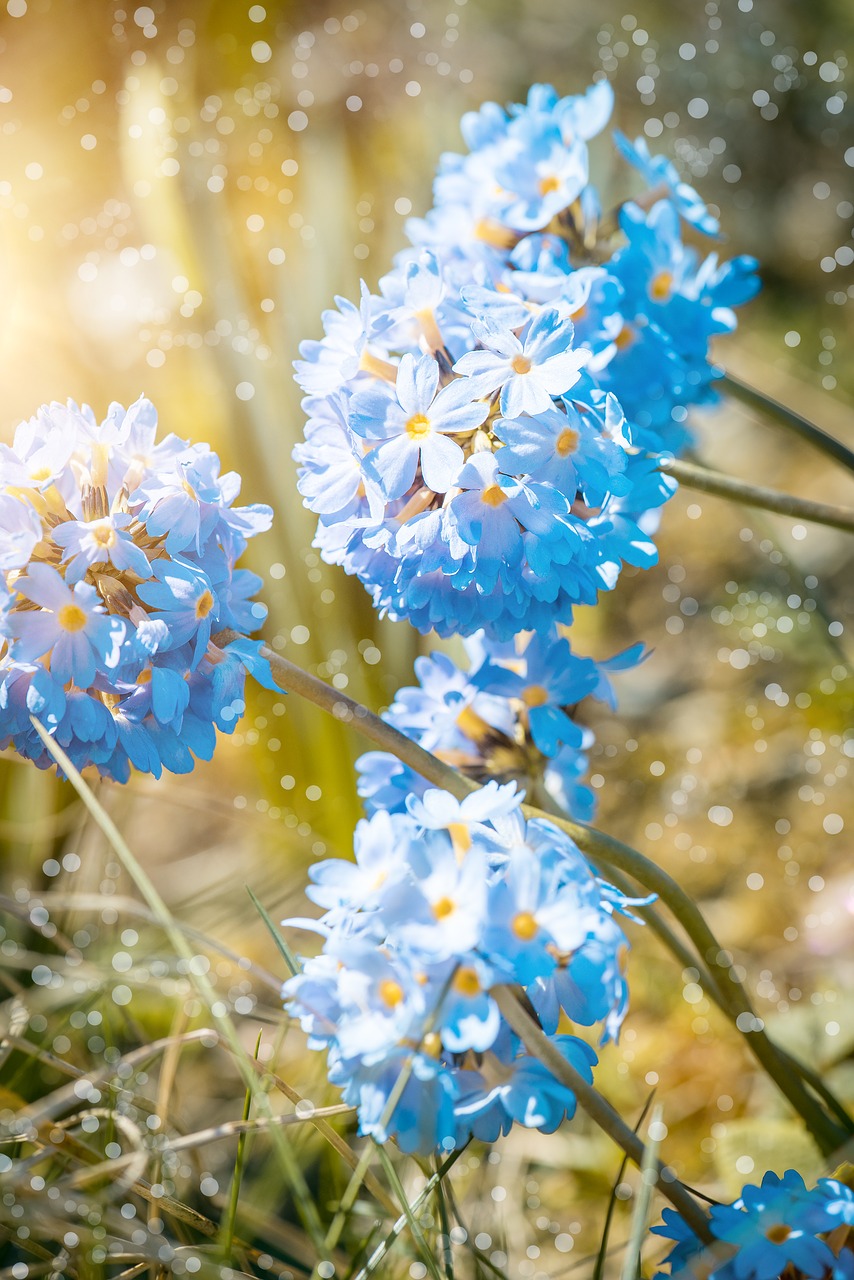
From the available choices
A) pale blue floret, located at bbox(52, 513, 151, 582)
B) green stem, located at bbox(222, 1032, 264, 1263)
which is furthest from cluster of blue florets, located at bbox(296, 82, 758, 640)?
green stem, located at bbox(222, 1032, 264, 1263)

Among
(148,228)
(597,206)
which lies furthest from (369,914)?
(148,228)

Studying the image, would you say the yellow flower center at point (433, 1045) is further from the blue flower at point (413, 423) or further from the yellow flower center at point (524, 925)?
the blue flower at point (413, 423)

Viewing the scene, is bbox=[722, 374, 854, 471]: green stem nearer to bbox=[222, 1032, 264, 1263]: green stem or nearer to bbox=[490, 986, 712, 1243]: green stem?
bbox=[490, 986, 712, 1243]: green stem

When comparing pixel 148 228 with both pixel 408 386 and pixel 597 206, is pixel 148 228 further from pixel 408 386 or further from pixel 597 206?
pixel 408 386

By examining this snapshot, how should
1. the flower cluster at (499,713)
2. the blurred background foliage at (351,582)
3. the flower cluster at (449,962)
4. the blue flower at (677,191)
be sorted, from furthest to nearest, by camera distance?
the blurred background foliage at (351,582), the blue flower at (677,191), the flower cluster at (499,713), the flower cluster at (449,962)

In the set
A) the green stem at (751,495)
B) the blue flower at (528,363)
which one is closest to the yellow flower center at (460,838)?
the blue flower at (528,363)

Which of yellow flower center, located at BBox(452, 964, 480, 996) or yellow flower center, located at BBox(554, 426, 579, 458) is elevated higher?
yellow flower center, located at BBox(554, 426, 579, 458)
